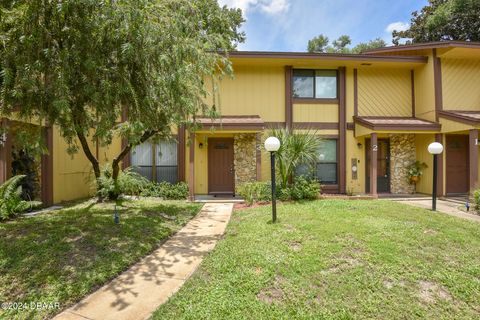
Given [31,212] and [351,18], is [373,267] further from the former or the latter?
[351,18]

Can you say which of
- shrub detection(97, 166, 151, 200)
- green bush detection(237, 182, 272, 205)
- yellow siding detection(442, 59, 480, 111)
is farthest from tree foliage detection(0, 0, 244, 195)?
yellow siding detection(442, 59, 480, 111)

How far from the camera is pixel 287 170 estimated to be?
27.5 ft

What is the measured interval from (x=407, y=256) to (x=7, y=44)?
273 inches

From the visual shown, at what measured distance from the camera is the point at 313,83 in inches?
427

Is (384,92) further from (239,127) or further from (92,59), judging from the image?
(92,59)

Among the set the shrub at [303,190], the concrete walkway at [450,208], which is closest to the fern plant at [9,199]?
the shrub at [303,190]

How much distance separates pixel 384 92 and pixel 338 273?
9.81 meters

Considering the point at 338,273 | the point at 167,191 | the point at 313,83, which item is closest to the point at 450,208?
the point at 313,83

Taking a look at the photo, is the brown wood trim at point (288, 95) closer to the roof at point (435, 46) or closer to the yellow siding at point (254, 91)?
the yellow siding at point (254, 91)

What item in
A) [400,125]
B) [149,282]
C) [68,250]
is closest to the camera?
[149,282]

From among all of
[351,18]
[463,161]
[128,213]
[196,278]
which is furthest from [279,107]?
[196,278]

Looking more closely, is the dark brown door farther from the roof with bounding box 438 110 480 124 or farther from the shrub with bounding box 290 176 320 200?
the shrub with bounding box 290 176 320 200

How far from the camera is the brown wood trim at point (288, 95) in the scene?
10.6 meters

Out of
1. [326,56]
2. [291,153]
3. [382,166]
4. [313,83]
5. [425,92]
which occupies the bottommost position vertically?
[382,166]
